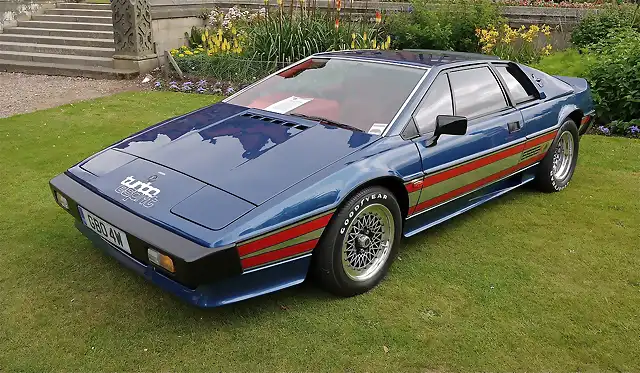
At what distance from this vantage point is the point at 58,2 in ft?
43.5

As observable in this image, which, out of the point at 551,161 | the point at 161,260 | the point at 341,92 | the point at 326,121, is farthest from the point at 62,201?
the point at 551,161

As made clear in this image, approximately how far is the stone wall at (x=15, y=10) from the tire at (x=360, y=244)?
1248 cm

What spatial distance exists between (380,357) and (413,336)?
256 mm

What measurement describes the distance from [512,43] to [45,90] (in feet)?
26.0

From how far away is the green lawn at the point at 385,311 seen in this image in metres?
2.55

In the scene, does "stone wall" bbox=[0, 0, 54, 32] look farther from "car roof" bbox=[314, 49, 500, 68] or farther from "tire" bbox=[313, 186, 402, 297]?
"tire" bbox=[313, 186, 402, 297]

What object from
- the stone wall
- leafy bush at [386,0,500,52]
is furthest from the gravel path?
leafy bush at [386,0,500,52]

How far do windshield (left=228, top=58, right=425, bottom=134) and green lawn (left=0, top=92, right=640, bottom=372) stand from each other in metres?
1.00

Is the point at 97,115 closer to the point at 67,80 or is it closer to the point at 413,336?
the point at 67,80

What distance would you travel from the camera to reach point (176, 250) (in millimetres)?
2385

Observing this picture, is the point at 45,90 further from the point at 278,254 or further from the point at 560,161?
the point at 560,161

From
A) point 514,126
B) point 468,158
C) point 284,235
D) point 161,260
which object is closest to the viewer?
point 161,260

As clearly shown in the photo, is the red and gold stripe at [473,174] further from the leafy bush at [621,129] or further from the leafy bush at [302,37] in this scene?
the leafy bush at [302,37]

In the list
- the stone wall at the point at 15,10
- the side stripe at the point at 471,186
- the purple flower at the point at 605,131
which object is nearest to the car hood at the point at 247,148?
the side stripe at the point at 471,186
